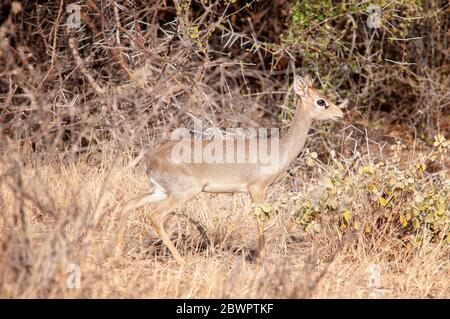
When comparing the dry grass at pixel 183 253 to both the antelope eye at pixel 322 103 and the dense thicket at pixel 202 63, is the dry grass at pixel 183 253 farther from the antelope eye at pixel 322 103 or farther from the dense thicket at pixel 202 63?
the antelope eye at pixel 322 103

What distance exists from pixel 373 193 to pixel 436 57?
14.4ft

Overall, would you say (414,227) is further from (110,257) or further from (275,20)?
(275,20)

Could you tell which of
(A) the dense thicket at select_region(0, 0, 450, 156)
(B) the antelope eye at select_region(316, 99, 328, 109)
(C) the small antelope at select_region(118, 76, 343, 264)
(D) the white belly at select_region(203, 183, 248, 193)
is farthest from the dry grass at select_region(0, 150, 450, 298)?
(B) the antelope eye at select_region(316, 99, 328, 109)

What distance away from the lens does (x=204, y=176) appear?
580 cm

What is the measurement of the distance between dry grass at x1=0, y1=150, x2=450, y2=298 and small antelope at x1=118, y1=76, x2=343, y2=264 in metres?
0.27

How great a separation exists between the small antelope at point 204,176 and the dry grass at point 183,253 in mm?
271

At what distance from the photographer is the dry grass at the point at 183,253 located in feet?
13.4

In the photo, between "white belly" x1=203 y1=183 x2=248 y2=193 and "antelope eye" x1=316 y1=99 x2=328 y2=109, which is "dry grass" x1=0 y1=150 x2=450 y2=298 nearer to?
"white belly" x1=203 y1=183 x2=248 y2=193

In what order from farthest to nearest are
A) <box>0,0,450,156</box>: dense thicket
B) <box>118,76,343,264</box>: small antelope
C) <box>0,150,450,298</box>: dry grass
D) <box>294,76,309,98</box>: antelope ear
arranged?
<box>0,0,450,156</box>: dense thicket
<box>294,76,309,98</box>: antelope ear
<box>118,76,343,264</box>: small antelope
<box>0,150,450,298</box>: dry grass

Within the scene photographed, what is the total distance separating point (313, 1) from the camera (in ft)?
27.2

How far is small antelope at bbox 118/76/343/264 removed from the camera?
5742 mm

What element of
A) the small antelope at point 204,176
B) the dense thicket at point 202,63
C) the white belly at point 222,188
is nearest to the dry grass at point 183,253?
Answer: the small antelope at point 204,176

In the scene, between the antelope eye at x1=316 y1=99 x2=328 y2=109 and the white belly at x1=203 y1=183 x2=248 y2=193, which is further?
the antelope eye at x1=316 y1=99 x2=328 y2=109
